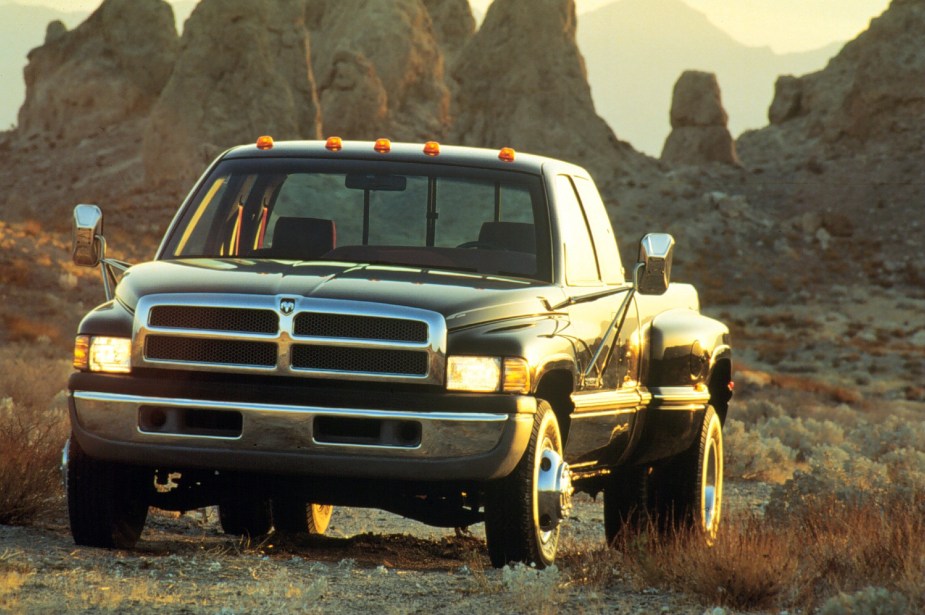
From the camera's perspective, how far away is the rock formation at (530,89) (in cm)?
7050

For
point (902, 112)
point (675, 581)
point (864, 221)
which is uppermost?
point (902, 112)

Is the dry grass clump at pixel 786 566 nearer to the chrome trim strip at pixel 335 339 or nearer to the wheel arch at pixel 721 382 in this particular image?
the chrome trim strip at pixel 335 339

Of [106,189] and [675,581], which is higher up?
[106,189]

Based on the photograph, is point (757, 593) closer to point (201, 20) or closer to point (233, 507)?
point (233, 507)

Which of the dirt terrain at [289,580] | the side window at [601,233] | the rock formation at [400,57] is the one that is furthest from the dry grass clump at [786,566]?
the rock formation at [400,57]

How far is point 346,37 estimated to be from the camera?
299 ft

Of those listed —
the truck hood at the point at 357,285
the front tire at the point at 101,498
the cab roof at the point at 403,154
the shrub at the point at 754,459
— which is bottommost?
the shrub at the point at 754,459

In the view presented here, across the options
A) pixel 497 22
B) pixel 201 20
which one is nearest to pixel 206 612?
pixel 201 20

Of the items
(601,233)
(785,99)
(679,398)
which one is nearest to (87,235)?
(601,233)

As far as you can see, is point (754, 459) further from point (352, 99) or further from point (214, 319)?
point (352, 99)

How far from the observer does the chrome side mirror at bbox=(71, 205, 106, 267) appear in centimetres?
769

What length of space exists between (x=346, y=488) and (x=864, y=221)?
243 feet

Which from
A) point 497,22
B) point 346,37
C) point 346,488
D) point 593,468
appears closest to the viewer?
point 346,488

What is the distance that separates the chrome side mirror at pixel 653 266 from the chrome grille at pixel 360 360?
1841mm
